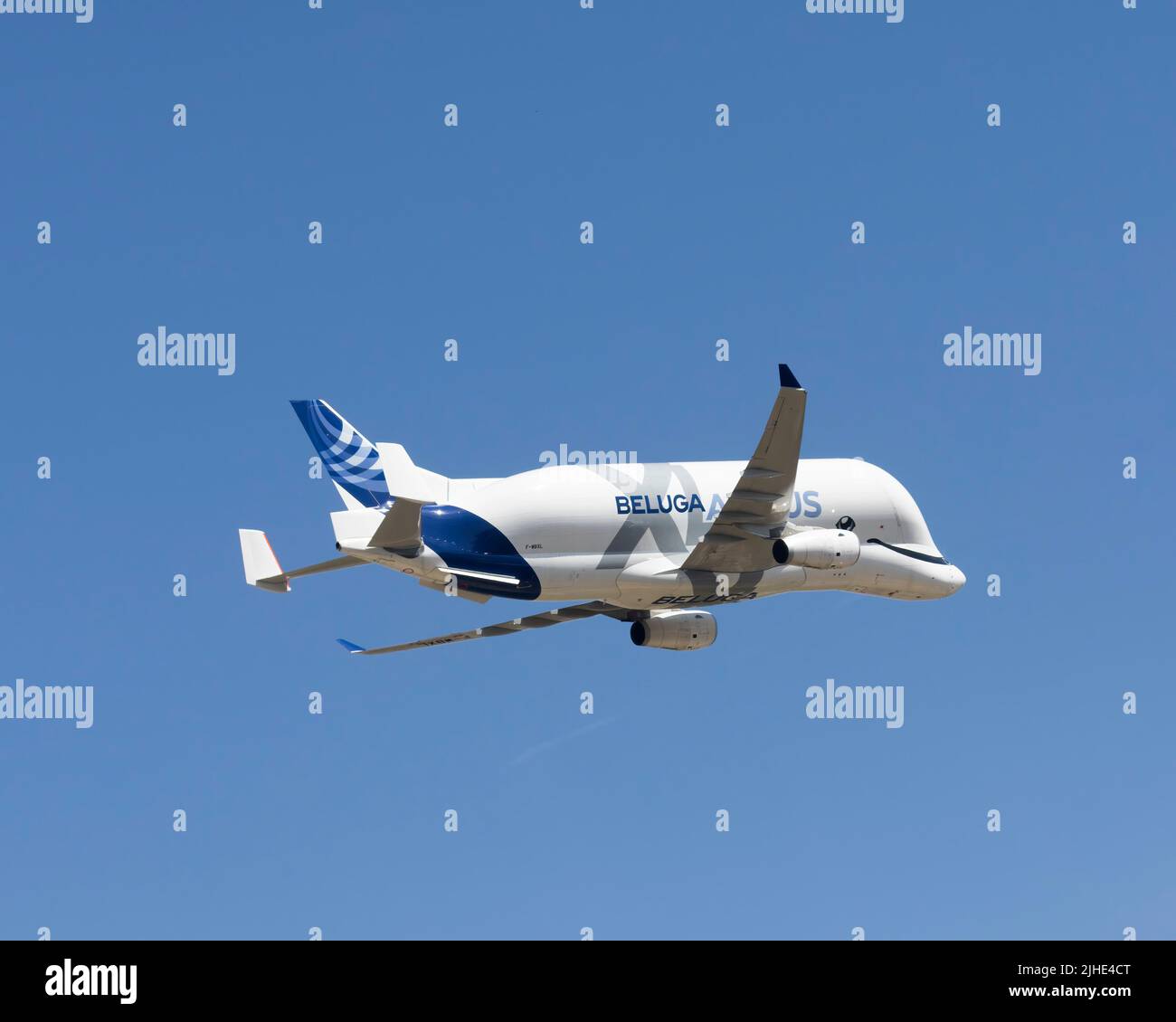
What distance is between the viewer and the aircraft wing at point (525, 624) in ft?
281

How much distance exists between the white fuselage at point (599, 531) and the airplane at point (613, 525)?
0.04m

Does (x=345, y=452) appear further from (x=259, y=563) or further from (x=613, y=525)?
(x=613, y=525)

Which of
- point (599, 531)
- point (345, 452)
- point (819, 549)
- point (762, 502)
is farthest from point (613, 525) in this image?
point (345, 452)

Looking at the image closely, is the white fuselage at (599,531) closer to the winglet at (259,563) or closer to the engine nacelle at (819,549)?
the engine nacelle at (819,549)

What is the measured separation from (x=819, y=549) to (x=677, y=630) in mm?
8232

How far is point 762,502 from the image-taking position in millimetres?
78000

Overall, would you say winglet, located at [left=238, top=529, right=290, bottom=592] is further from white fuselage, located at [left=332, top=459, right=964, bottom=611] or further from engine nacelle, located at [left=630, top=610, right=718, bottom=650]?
engine nacelle, located at [left=630, top=610, right=718, bottom=650]

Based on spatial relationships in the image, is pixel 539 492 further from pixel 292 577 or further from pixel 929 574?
pixel 929 574

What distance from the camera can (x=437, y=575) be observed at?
77938mm

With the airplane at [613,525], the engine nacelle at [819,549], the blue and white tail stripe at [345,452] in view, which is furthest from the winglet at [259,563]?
the engine nacelle at [819,549]

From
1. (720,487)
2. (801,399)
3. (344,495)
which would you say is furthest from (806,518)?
(344,495)

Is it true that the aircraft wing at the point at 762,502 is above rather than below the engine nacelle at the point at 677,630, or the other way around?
above

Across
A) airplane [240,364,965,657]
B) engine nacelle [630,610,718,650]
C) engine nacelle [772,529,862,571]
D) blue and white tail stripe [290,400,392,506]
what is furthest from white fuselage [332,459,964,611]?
engine nacelle [630,610,718,650]

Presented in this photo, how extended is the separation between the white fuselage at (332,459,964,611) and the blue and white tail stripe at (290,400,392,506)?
2.53m
